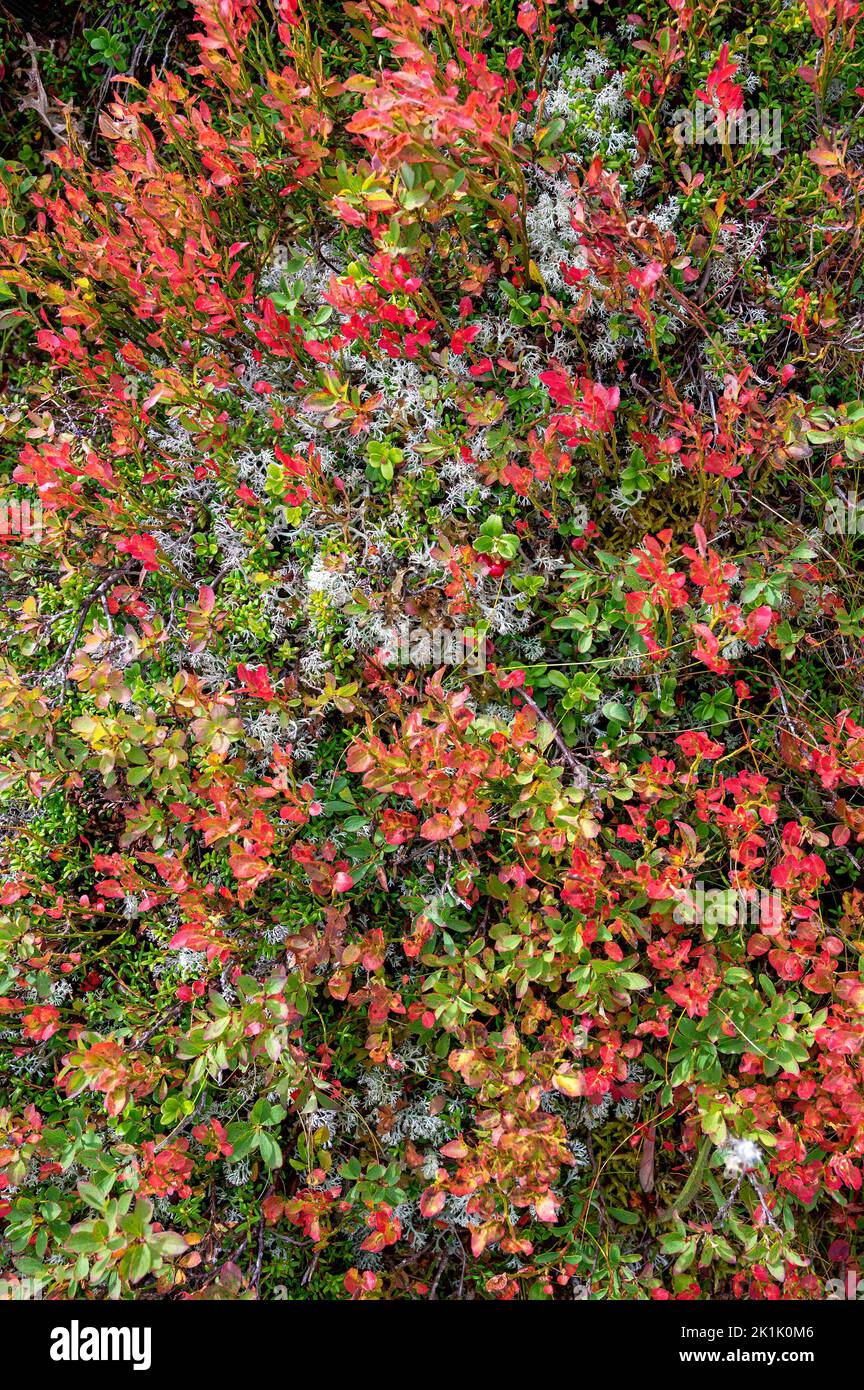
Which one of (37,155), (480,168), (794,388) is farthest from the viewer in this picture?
(37,155)

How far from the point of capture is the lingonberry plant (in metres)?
2.37

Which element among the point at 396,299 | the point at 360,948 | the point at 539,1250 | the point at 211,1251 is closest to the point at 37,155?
the point at 396,299

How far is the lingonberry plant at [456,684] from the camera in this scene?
2.37 metres

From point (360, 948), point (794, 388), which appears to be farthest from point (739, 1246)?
point (794, 388)

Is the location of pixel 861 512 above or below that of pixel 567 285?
below

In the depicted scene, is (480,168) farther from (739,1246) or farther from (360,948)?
(739,1246)

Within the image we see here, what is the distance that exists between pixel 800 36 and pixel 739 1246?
3.70 meters

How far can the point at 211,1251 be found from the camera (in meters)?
2.58

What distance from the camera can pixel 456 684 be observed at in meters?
2.66

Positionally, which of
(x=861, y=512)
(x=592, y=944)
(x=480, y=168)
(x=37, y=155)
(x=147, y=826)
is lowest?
(x=592, y=944)

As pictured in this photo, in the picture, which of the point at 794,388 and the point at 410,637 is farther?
the point at 794,388

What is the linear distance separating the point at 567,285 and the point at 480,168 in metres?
0.42
